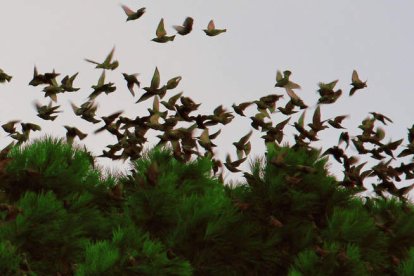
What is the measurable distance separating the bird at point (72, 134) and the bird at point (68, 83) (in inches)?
16.9

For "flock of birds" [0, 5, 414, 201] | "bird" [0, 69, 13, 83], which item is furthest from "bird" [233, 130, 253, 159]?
"bird" [0, 69, 13, 83]

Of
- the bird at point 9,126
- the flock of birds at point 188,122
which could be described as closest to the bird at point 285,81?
the flock of birds at point 188,122

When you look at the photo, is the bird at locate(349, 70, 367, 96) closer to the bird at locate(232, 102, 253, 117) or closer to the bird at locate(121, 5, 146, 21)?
the bird at locate(232, 102, 253, 117)

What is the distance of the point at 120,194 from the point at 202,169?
849 millimetres

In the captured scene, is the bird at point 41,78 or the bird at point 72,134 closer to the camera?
the bird at point 72,134

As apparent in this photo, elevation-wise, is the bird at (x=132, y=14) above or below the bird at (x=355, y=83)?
above

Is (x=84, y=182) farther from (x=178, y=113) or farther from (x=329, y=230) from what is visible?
(x=329, y=230)

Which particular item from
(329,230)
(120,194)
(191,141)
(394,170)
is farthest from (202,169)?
(394,170)

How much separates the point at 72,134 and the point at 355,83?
307 cm

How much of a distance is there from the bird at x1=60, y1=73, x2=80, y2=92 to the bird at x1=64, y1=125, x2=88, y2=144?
1.41 feet

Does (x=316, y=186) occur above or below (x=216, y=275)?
above

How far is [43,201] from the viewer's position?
24.5ft

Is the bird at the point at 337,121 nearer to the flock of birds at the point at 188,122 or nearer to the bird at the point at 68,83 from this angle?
the flock of birds at the point at 188,122

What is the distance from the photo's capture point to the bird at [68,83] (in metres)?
8.66
